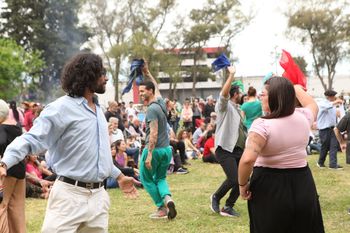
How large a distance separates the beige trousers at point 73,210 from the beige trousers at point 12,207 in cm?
192

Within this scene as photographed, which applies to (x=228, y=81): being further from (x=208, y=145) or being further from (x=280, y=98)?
(x=208, y=145)

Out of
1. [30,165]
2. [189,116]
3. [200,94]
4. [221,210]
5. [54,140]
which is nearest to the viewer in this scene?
[54,140]

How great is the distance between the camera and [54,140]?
337 cm

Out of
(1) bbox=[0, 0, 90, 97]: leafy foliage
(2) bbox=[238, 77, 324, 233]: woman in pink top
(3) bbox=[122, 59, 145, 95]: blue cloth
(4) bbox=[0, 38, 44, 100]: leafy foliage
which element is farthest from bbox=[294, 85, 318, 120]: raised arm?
(1) bbox=[0, 0, 90, 97]: leafy foliage

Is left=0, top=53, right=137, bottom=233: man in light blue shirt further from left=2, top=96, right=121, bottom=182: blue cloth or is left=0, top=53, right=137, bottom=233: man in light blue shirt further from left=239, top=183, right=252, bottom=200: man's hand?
left=239, top=183, right=252, bottom=200: man's hand

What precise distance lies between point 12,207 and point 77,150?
7.50 ft

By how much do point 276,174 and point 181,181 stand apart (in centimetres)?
706

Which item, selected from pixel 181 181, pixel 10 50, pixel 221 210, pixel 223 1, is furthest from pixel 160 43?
pixel 221 210

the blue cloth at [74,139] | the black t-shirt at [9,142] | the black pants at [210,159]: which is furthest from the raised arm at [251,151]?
the black pants at [210,159]

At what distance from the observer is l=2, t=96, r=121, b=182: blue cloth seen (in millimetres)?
3295

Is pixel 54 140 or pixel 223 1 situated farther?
pixel 223 1

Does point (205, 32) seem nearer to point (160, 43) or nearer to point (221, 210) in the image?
point (160, 43)

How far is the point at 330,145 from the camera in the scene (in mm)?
11609

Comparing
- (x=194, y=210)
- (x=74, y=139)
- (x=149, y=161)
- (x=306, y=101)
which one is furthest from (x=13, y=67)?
(x=74, y=139)
